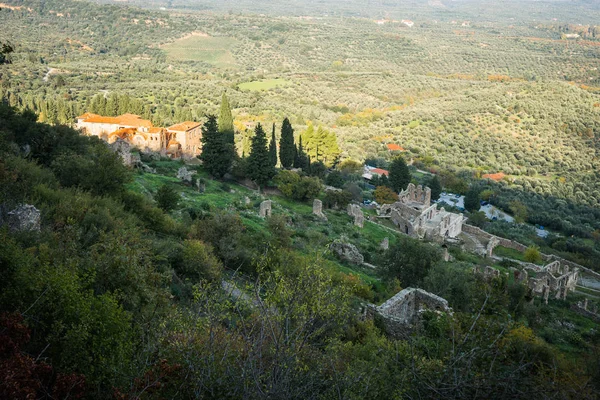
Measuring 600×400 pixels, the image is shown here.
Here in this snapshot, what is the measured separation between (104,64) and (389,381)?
3826 inches

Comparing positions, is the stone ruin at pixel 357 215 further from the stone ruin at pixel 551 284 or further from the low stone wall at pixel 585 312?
the low stone wall at pixel 585 312

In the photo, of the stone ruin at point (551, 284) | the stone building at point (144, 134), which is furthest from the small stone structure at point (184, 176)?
the stone ruin at point (551, 284)

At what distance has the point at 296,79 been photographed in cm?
10838

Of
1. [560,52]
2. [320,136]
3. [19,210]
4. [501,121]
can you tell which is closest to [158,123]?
[320,136]

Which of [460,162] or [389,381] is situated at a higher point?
[389,381]

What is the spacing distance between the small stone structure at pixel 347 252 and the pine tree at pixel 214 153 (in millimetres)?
13311

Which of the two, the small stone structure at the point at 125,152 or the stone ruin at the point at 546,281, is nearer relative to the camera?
the stone ruin at the point at 546,281

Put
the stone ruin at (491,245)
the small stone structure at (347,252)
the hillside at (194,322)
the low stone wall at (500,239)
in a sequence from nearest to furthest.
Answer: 1. the hillside at (194,322)
2. the small stone structure at (347,252)
3. the stone ruin at (491,245)
4. the low stone wall at (500,239)

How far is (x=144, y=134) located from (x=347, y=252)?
2220cm

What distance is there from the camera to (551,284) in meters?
30.1

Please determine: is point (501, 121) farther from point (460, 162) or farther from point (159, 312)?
point (159, 312)

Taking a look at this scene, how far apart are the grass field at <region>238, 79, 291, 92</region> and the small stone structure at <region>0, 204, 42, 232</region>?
255 ft

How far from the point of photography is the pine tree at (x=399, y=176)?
45.1m

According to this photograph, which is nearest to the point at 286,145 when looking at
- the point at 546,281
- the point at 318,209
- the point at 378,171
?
the point at 318,209
